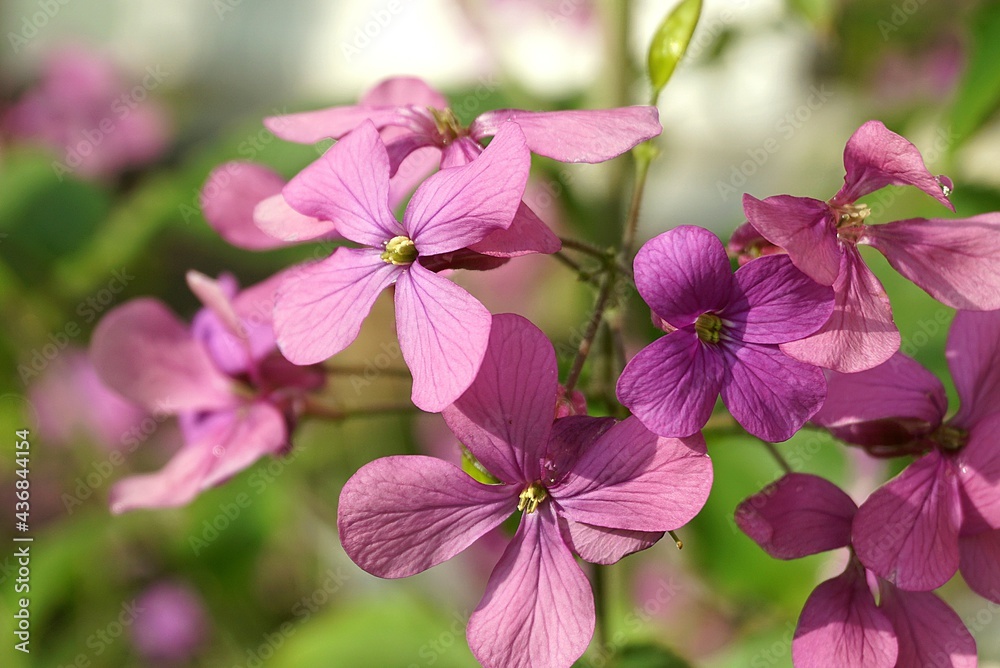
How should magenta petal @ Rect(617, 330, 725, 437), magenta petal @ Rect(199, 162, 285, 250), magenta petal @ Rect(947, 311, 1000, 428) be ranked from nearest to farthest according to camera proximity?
magenta petal @ Rect(617, 330, 725, 437) < magenta petal @ Rect(947, 311, 1000, 428) < magenta petal @ Rect(199, 162, 285, 250)

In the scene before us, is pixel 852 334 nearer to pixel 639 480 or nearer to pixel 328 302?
pixel 639 480

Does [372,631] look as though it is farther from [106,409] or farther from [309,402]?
[106,409]

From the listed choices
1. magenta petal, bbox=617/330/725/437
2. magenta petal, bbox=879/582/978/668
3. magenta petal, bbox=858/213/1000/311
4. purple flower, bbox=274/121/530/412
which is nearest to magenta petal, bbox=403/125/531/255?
purple flower, bbox=274/121/530/412

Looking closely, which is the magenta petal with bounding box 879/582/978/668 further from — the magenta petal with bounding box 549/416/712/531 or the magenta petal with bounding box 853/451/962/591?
the magenta petal with bounding box 549/416/712/531

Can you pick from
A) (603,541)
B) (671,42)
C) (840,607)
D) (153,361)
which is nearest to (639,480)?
(603,541)

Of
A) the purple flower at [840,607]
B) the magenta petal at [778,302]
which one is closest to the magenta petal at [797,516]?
the purple flower at [840,607]

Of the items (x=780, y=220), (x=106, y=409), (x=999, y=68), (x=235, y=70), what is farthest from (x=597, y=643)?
(x=235, y=70)
